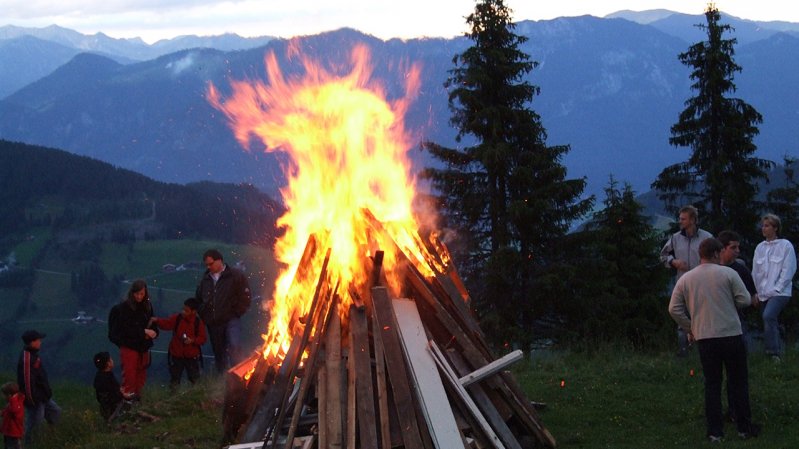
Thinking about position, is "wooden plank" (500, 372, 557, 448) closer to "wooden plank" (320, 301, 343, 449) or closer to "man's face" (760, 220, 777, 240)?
"wooden plank" (320, 301, 343, 449)

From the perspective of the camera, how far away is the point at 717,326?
26.5 ft

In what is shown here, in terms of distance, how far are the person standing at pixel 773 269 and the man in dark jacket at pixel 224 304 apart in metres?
6.78

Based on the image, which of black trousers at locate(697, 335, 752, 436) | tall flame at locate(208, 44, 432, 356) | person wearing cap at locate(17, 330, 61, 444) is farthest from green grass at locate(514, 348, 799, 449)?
person wearing cap at locate(17, 330, 61, 444)

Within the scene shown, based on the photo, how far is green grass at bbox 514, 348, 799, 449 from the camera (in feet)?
28.6

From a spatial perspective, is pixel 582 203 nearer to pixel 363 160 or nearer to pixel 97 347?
pixel 363 160

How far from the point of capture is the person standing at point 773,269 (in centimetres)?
1098

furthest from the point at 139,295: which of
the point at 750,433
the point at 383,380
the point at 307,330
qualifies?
the point at 750,433

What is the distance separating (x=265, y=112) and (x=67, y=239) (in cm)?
13049

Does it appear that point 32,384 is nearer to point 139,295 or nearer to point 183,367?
point 139,295

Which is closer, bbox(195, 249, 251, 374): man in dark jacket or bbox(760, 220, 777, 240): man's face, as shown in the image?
bbox(760, 220, 777, 240): man's face

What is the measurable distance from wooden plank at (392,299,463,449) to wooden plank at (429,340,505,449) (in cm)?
9

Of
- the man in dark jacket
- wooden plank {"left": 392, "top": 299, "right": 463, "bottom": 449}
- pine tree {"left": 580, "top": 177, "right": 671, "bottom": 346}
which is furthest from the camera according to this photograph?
pine tree {"left": 580, "top": 177, "right": 671, "bottom": 346}

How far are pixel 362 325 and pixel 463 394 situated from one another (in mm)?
1124

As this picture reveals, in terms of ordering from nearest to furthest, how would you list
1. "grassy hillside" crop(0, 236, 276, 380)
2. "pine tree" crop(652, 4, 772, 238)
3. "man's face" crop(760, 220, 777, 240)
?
"man's face" crop(760, 220, 777, 240), "pine tree" crop(652, 4, 772, 238), "grassy hillside" crop(0, 236, 276, 380)
